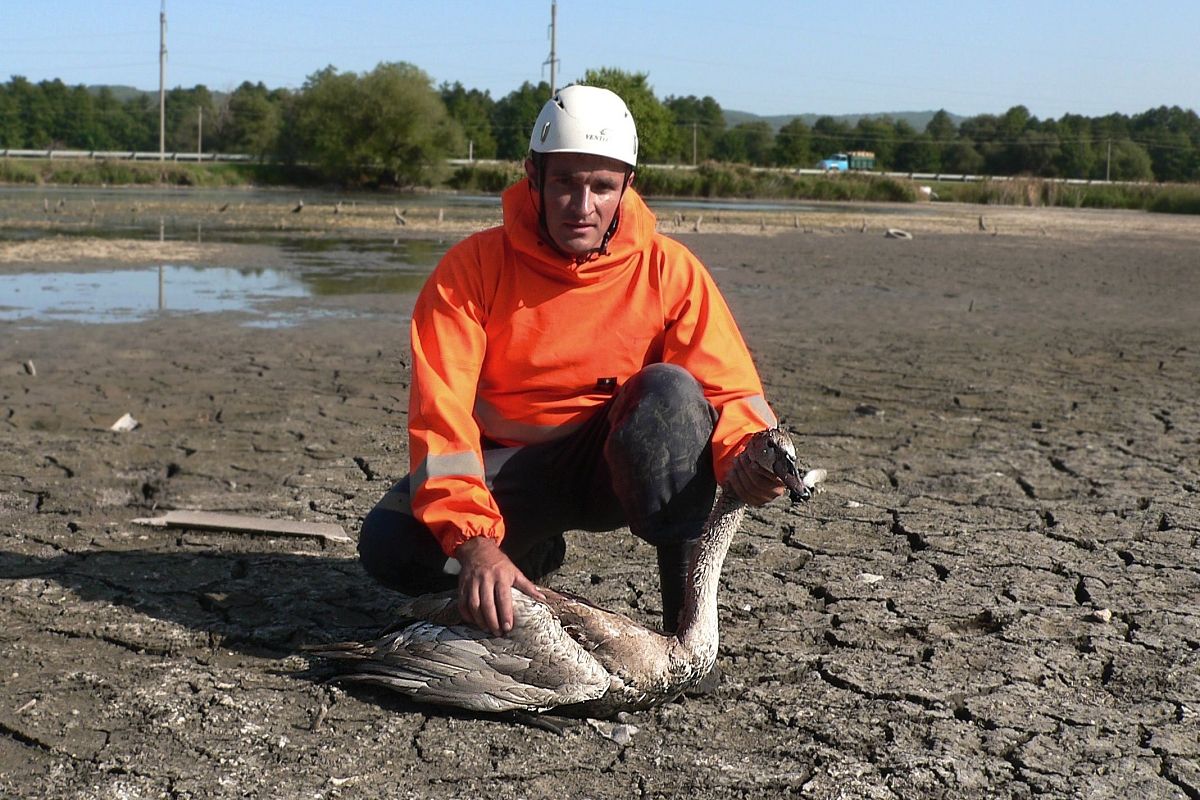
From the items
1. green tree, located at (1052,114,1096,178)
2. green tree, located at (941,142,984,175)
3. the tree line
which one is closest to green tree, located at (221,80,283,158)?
the tree line

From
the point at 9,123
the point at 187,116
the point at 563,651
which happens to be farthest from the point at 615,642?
the point at 187,116

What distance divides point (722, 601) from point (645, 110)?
190ft

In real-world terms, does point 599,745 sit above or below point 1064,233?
below

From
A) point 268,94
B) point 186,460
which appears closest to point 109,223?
point 186,460

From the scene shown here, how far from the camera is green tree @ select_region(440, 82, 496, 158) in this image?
90.2m

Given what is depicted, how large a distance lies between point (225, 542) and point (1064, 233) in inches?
1140

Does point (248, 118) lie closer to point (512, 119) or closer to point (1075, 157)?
point (512, 119)

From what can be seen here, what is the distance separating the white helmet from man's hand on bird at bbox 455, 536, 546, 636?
107cm

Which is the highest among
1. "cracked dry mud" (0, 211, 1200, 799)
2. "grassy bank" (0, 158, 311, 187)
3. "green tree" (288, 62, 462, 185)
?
"green tree" (288, 62, 462, 185)

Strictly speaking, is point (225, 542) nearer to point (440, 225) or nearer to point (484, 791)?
point (484, 791)

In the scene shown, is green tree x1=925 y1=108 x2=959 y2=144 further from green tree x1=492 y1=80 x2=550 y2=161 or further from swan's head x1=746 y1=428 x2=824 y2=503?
swan's head x1=746 y1=428 x2=824 y2=503

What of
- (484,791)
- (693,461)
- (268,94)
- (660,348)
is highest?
(268,94)

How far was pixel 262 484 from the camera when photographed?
6.00m

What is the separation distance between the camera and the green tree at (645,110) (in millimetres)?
54000
